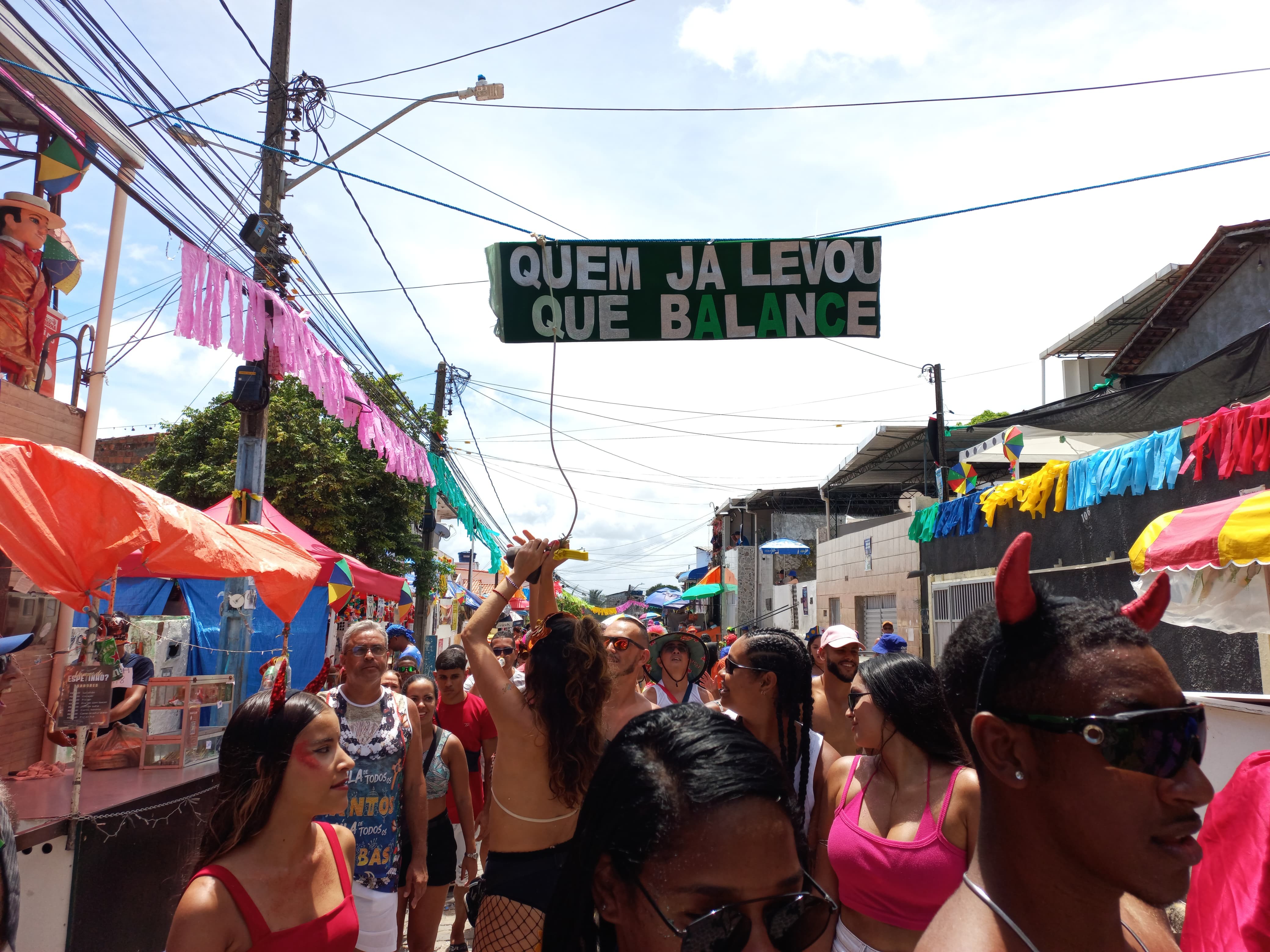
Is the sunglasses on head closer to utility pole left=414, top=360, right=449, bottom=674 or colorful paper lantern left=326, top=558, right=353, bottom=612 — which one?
colorful paper lantern left=326, top=558, right=353, bottom=612

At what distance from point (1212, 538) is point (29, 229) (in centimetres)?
930

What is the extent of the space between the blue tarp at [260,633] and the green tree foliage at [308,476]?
66.7 inches

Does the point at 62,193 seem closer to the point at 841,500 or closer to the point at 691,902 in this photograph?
the point at 691,902

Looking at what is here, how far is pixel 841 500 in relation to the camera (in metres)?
27.6

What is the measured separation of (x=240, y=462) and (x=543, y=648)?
261 inches

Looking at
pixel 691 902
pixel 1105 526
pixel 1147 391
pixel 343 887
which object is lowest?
pixel 343 887

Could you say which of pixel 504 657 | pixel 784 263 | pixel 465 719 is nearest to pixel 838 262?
pixel 784 263

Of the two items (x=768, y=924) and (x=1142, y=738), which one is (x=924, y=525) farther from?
(x=768, y=924)

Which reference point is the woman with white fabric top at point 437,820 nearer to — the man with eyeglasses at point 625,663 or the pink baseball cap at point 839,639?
the man with eyeglasses at point 625,663

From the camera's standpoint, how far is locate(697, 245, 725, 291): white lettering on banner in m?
4.51

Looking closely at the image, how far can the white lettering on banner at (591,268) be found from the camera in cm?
448

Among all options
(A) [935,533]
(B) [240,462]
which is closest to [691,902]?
(B) [240,462]

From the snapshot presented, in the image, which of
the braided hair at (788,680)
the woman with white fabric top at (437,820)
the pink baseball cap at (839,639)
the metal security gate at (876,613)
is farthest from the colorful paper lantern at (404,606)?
the braided hair at (788,680)

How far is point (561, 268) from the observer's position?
4.46 metres
